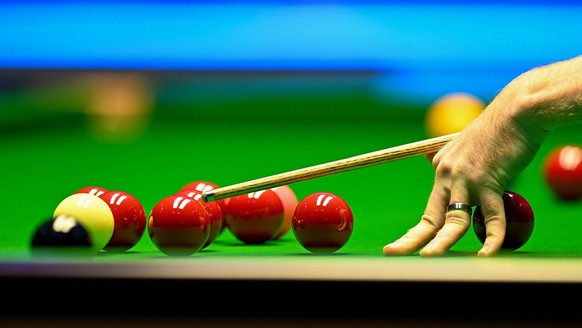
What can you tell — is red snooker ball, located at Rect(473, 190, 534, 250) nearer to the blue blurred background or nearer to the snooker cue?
the snooker cue

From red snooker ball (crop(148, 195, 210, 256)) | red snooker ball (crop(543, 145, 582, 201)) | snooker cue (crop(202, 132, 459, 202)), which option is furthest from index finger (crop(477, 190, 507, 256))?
red snooker ball (crop(543, 145, 582, 201))

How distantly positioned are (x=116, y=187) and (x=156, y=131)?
1.08m

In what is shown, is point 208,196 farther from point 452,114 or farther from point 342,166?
point 452,114

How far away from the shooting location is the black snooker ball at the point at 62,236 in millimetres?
1708

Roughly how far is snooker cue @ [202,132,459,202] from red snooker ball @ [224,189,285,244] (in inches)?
11.7

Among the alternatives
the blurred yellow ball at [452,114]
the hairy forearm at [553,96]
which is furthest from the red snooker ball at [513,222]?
the blurred yellow ball at [452,114]

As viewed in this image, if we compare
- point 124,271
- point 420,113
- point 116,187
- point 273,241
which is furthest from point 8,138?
point 124,271

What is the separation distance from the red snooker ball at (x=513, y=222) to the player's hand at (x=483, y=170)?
128mm

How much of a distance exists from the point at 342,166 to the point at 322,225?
159mm

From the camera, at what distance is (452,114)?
4.26 meters

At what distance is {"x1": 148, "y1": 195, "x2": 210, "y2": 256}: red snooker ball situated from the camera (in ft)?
6.78

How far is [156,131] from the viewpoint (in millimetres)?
4875

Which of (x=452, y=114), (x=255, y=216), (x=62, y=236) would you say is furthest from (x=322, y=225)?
(x=452, y=114)

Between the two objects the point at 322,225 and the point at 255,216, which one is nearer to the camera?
the point at 322,225
